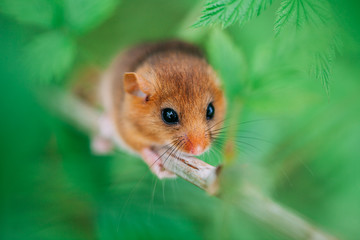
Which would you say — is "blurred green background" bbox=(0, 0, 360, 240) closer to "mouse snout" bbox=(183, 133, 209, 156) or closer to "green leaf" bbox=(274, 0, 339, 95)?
"green leaf" bbox=(274, 0, 339, 95)

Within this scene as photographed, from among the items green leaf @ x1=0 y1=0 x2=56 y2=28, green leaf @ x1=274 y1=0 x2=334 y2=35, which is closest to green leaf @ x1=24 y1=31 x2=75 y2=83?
green leaf @ x1=0 y1=0 x2=56 y2=28

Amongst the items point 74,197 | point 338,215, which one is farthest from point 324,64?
point 338,215

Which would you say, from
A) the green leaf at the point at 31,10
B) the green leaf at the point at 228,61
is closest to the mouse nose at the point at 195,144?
the green leaf at the point at 228,61

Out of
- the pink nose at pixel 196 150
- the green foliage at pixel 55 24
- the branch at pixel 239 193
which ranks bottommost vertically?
the branch at pixel 239 193

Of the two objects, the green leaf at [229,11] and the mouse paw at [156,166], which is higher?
the green leaf at [229,11]

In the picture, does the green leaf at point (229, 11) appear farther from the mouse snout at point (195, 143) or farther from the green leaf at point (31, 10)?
the green leaf at point (31, 10)

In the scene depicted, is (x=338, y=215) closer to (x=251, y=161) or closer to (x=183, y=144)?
(x=251, y=161)
